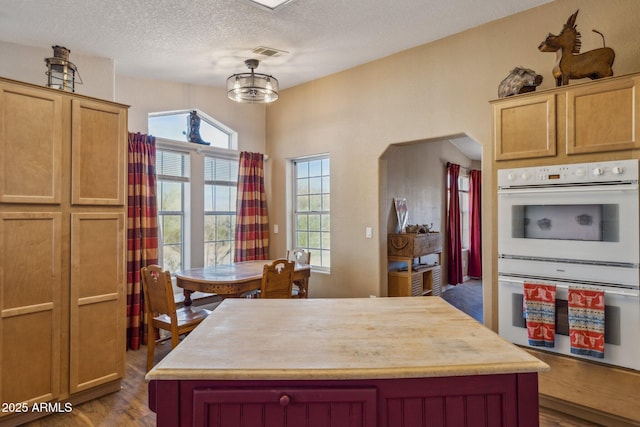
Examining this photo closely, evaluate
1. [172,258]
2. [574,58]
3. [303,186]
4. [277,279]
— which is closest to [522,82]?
[574,58]

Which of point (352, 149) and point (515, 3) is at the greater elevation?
point (515, 3)

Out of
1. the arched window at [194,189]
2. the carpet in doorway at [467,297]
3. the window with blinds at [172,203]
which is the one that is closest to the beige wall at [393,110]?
the arched window at [194,189]

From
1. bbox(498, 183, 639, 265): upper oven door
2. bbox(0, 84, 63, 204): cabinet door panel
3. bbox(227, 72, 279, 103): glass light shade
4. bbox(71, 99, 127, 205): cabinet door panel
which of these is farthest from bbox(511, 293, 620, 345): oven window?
bbox(0, 84, 63, 204): cabinet door panel

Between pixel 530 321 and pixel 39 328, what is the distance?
3280 mm

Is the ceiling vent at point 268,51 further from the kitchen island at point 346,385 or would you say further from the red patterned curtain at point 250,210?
the kitchen island at point 346,385

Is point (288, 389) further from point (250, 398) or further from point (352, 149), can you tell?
point (352, 149)

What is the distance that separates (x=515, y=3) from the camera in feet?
9.65

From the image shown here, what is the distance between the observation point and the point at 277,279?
3395 millimetres

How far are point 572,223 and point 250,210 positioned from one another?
3757mm

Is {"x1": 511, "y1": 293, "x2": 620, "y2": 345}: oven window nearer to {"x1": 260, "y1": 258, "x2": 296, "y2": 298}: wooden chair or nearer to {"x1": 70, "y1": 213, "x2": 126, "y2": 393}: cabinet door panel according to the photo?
{"x1": 260, "y1": 258, "x2": 296, "y2": 298}: wooden chair

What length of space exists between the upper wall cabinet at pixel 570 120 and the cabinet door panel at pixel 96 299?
118 inches

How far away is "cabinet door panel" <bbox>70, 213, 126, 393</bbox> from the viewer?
252 centimetres

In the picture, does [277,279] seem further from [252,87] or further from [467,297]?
[467,297]

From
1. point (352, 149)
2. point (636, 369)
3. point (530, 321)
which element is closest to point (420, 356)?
point (530, 321)
